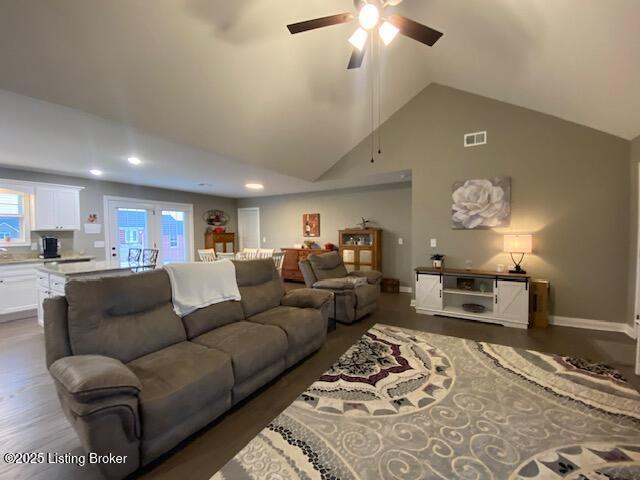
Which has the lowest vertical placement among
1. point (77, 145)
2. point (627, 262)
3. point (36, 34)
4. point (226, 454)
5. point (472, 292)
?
point (226, 454)

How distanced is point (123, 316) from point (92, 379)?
2.60 ft

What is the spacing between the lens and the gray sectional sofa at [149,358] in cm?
145

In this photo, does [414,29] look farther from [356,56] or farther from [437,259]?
[437,259]

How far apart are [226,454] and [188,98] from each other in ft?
10.6

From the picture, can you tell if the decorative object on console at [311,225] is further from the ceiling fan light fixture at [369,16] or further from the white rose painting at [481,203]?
the ceiling fan light fixture at [369,16]

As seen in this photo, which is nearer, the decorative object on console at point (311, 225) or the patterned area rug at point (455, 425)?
the patterned area rug at point (455, 425)

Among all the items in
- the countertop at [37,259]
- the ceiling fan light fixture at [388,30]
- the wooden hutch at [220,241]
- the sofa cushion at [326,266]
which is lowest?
the sofa cushion at [326,266]

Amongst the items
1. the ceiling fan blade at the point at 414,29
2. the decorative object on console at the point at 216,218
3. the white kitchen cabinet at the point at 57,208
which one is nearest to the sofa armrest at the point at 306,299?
the ceiling fan blade at the point at 414,29

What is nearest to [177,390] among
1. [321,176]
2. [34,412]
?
[34,412]

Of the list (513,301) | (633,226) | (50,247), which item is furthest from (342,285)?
(50,247)

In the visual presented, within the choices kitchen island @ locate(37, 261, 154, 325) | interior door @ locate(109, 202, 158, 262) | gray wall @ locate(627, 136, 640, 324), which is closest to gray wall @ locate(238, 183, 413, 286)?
interior door @ locate(109, 202, 158, 262)

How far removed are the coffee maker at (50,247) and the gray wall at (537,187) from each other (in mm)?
6346

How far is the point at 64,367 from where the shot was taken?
1540mm

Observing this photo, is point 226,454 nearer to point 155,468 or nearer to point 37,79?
point 155,468
